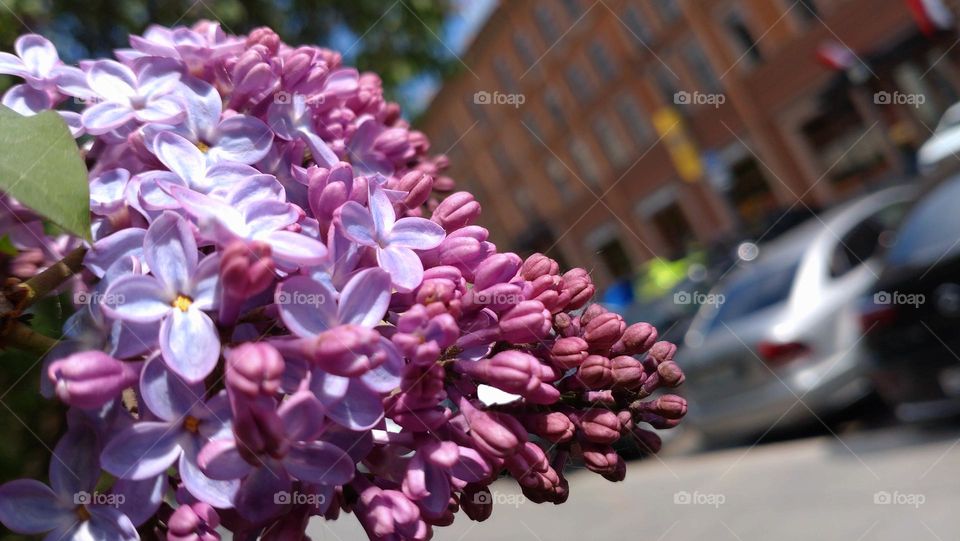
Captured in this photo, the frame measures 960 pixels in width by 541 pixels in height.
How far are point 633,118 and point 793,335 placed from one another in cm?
2111

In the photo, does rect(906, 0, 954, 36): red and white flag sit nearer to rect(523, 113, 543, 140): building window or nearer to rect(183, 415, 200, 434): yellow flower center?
rect(523, 113, 543, 140): building window

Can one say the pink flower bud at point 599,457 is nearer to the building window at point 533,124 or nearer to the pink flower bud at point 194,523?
the pink flower bud at point 194,523

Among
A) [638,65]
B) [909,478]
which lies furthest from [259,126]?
[638,65]

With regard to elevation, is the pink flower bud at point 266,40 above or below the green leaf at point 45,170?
above

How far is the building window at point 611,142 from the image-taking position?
27.8 meters

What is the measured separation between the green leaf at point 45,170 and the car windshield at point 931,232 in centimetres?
487

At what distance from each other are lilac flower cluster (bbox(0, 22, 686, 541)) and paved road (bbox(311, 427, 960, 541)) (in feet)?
11.0

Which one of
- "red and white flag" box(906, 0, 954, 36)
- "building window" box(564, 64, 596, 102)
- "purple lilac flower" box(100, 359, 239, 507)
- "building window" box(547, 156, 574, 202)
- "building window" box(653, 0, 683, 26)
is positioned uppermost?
"red and white flag" box(906, 0, 954, 36)

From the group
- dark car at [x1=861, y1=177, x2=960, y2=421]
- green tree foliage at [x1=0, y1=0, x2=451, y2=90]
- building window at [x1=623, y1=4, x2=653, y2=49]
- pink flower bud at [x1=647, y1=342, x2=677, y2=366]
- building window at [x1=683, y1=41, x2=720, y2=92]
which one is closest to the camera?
pink flower bud at [x1=647, y1=342, x2=677, y2=366]

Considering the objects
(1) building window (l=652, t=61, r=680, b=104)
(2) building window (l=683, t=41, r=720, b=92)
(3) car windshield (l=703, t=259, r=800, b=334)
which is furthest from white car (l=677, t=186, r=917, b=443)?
(1) building window (l=652, t=61, r=680, b=104)

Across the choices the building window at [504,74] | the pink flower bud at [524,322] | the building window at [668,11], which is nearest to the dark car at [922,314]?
the pink flower bud at [524,322]

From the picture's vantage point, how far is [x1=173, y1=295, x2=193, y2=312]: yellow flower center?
0.70 m

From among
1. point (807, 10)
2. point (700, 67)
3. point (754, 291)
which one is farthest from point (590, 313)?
point (700, 67)

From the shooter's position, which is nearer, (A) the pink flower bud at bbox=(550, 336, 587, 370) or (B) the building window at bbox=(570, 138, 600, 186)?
(A) the pink flower bud at bbox=(550, 336, 587, 370)
